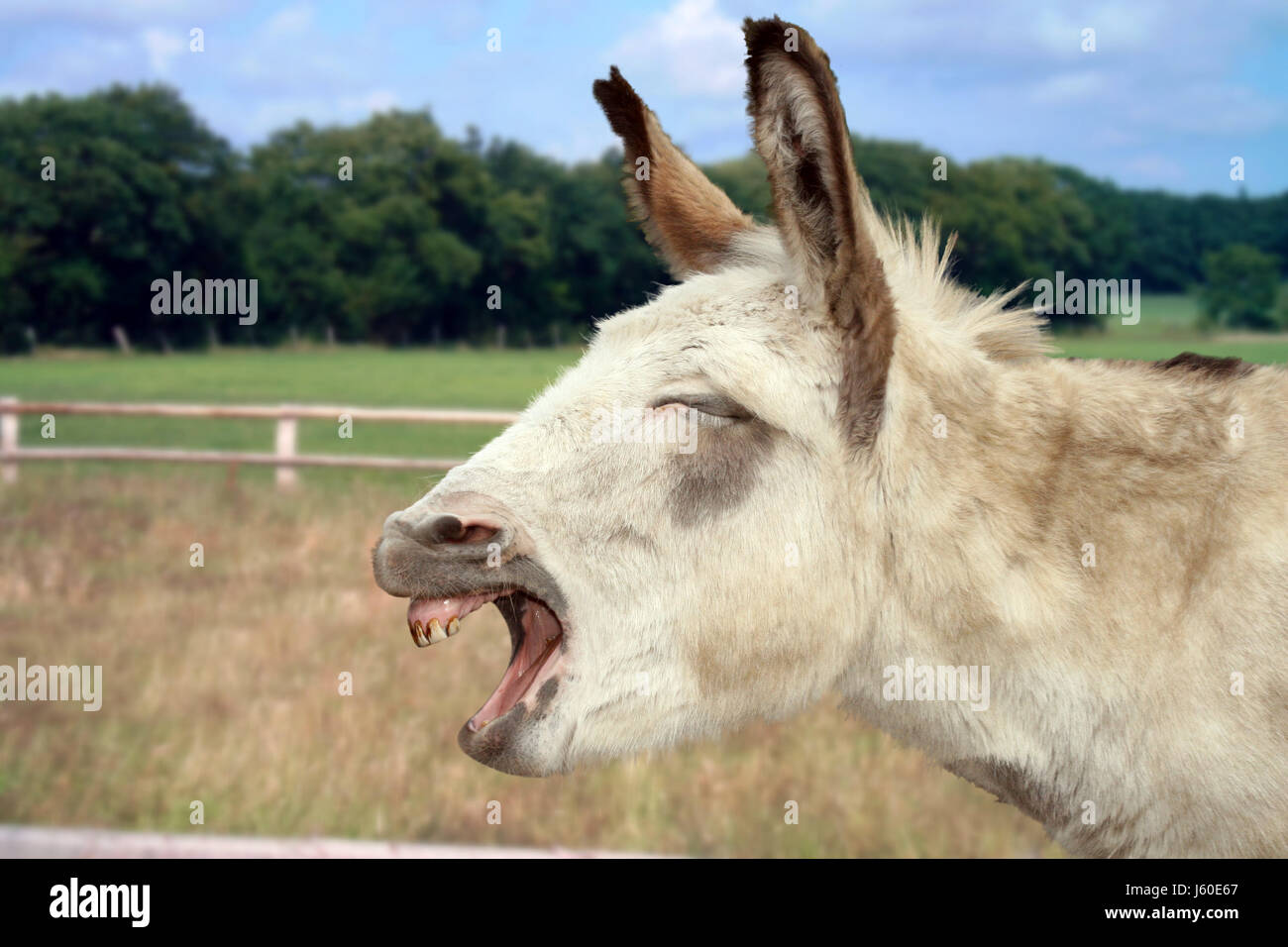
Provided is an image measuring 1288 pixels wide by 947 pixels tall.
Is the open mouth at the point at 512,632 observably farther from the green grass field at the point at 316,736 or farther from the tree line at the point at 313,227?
the tree line at the point at 313,227

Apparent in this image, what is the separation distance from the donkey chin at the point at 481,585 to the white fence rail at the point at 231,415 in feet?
30.8

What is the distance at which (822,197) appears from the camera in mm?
1979

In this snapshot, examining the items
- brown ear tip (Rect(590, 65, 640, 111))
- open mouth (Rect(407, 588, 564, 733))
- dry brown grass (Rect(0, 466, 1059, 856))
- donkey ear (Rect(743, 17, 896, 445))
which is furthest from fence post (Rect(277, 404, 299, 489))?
donkey ear (Rect(743, 17, 896, 445))

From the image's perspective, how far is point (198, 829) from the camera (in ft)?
17.4

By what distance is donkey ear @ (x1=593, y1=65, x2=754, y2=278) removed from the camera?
8.23ft

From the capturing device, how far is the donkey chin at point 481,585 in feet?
6.20

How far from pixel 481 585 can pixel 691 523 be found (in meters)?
0.46

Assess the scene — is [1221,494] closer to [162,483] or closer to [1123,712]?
[1123,712]

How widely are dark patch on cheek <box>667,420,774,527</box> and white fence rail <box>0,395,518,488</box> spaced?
30.8 feet

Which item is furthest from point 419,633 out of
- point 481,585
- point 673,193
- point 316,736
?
point 316,736

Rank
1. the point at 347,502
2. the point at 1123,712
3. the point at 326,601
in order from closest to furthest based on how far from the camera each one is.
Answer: the point at 1123,712 → the point at 326,601 → the point at 347,502

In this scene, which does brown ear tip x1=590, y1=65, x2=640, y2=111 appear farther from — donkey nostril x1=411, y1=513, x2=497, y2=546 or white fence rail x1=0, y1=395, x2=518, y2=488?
white fence rail x1=0, y1=395, x2=518, y2=488

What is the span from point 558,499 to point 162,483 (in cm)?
1471
